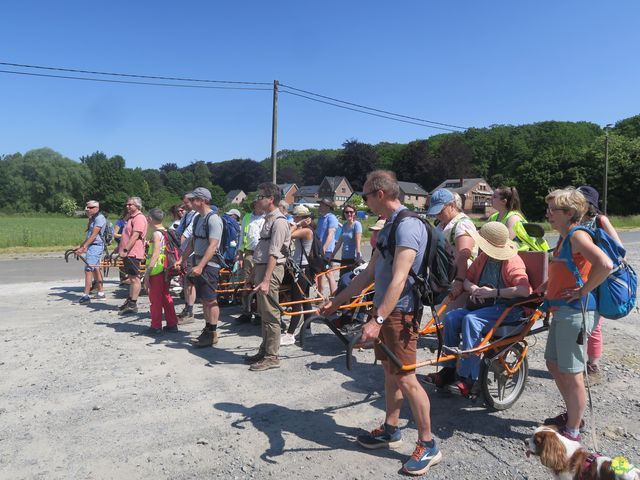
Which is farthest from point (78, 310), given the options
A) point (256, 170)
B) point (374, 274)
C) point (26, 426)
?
point (256, 170)

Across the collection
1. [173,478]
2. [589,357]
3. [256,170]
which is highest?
[256,170]

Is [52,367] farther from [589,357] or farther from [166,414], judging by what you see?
[589,357]

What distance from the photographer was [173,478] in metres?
3.34

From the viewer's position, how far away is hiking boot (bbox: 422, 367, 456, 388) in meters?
4.67

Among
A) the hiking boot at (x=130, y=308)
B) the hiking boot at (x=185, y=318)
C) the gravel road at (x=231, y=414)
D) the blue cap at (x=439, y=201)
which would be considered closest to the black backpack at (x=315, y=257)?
the gravel road at (x=231, y=414)

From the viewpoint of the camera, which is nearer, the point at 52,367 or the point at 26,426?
the point at 26,426

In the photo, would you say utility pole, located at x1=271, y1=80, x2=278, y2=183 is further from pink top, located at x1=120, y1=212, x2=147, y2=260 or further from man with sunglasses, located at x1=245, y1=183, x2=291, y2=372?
man with sunglasses, located at x1=245, y1=183, x2=291, y2=372

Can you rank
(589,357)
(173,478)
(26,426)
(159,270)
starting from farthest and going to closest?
(159,270) → (589,357) → (26,426) → (173,478)

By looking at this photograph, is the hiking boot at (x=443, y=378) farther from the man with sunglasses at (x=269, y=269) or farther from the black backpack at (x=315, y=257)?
the black backpack at (x=315, y=257)

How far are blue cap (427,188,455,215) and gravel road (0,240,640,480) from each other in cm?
181

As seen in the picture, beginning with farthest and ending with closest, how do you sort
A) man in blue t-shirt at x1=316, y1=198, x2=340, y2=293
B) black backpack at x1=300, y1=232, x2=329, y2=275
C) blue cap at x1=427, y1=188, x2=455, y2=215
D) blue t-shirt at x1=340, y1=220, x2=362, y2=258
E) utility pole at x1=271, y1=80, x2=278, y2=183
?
utility pole at x1=271, y1=80, x2=278, y2=183, man in blue t-shirt at x1=316, y1=198, x2=340, y2=293, blue t-shirt at x1=340, y1=220, x2=362, y2=258, black backpack at x1=300, y1=232, x2=329, y2=275, blue cap at x1=427, y1=188, x2=455, y2=215

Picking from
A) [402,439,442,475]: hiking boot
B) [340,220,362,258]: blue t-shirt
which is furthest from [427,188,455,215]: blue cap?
[340,220,362,258]: blue t-shirt

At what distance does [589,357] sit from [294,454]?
3.42 metres

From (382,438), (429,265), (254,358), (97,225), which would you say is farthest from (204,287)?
(97,225)
